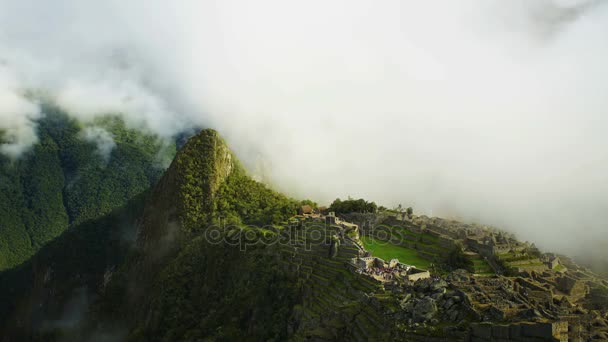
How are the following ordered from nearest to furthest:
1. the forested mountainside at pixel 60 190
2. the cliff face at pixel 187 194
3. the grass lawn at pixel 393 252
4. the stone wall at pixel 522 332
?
the stone wall at pixel 522 332
the grass lawn at pixel 393 252
the cliff face at pixel 187 194
the forested mountainside at pixel 60 190

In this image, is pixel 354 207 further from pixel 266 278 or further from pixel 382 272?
pixel 382 272

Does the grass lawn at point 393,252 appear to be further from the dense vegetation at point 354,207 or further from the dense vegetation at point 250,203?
the dense vegetation at point 250,203

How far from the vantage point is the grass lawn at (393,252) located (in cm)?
4344

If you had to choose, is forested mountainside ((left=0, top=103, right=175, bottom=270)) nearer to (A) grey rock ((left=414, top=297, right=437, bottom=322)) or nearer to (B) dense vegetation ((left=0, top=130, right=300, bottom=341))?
(B) dense vegetation ((left=0, top=130, right=300, bottom=341))

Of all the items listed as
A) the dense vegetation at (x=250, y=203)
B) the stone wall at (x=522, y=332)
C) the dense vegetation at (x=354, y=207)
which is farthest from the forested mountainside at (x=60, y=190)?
the stone wall at (x=522, y=332)

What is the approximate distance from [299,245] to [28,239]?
148924mm

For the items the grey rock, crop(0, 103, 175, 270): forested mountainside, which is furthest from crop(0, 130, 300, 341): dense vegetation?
crop(0, 103, 175, 270): forested mountainside

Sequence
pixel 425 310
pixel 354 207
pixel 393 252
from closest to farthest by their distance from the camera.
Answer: pixel 425 310, pixel 393 252, pixel 354 207

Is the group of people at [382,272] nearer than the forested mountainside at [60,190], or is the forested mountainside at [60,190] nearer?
the group of people at [382,272]

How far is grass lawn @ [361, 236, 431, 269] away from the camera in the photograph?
43.4 metres

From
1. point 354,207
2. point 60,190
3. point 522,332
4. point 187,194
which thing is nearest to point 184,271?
point 187,194

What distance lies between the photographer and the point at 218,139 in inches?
4058

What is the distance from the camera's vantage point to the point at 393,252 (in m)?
47.0

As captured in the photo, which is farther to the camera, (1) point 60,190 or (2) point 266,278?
(1) point 60,190
